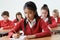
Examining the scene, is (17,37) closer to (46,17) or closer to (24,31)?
(24,31)

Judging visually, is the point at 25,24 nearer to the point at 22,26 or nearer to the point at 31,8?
the point at 22,26

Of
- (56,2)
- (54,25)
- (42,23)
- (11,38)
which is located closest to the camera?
(11,38)

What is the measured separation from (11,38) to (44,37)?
0.33 metres

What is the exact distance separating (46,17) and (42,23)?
46.3 inches

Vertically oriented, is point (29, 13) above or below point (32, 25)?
above

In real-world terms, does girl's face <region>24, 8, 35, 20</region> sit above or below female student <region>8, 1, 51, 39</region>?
A: above

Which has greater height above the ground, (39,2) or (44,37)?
(39,2)

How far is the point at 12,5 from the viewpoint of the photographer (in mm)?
4844

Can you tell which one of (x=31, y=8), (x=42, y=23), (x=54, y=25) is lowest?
(x=54, y=25)

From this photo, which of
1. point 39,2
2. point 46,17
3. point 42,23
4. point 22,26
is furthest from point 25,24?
point 39,2

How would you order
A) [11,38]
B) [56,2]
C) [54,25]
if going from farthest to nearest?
[56,2] → [54,25] → [11,38]

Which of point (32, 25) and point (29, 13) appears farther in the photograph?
point (32, 25)

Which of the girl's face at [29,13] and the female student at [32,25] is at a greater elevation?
the girl's face at [29,13]

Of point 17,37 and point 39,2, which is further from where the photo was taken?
point 39,2
